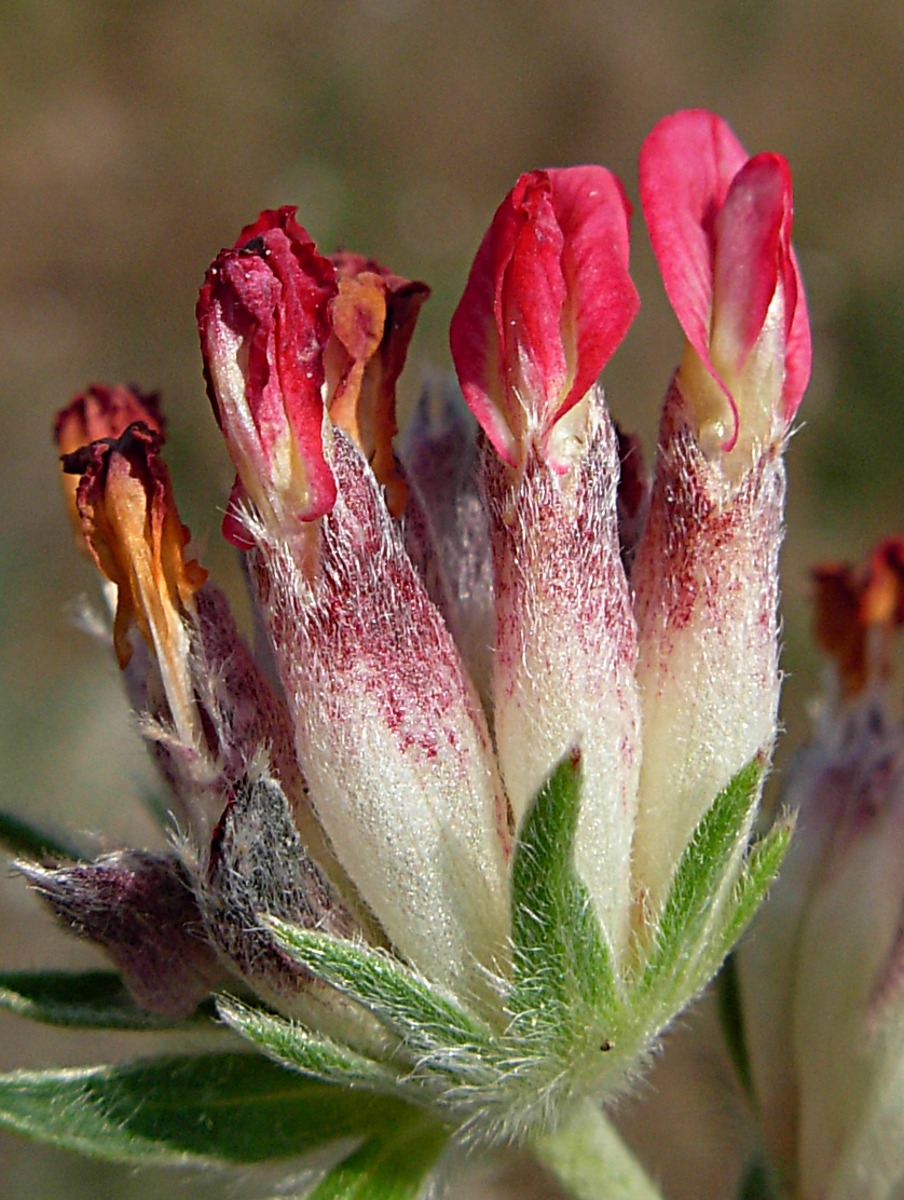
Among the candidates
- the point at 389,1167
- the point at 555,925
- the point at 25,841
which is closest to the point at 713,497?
the point at 555,925

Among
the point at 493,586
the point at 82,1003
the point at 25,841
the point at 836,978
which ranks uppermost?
the point at 493,586

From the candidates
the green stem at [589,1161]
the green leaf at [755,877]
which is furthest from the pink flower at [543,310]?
the green stem at [589,1161]

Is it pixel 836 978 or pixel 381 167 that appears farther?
pixel 381 167

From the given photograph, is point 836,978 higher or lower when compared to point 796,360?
lower

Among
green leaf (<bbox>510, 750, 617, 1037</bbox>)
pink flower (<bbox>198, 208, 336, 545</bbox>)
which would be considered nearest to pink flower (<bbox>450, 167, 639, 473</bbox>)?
pink flower (<bbox>198, 208, 336, 545</bbox>)

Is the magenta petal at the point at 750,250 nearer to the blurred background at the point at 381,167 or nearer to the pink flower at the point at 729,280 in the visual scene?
the pink flower at the point at 729,280

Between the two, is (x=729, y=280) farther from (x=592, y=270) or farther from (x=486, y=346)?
(x=486, y=346)
